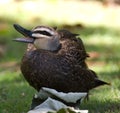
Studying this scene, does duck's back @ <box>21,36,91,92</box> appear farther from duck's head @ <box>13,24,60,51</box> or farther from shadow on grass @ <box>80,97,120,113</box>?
shadow on grass @ <box>80,97,120,113</box>

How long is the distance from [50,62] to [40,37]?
0.33 meters

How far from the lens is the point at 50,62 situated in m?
8.11

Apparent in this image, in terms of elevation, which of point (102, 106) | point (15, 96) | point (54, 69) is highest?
point (54, 69)

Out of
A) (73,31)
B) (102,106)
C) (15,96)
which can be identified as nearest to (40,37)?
(102,106)

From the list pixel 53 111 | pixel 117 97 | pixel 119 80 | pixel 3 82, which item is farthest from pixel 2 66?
pixel 53 111

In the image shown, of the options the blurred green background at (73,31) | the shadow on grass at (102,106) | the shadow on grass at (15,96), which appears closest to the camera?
the shadow on grass at (102,106)

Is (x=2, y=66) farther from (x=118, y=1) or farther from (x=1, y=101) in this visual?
(x=118, y=1)

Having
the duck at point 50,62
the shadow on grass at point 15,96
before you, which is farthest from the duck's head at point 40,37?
the shadow on grass at point 15,96

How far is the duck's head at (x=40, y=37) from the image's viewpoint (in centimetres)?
807

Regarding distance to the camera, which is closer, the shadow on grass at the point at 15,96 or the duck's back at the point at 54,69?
Answer: the duck's back at the point at 54,69

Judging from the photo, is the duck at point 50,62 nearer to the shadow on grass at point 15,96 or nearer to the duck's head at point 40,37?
the duck's head at point 40,37

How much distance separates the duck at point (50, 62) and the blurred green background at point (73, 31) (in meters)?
0.47

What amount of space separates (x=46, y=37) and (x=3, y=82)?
3143 millimetres

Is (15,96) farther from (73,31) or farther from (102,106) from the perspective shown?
(73,31)
